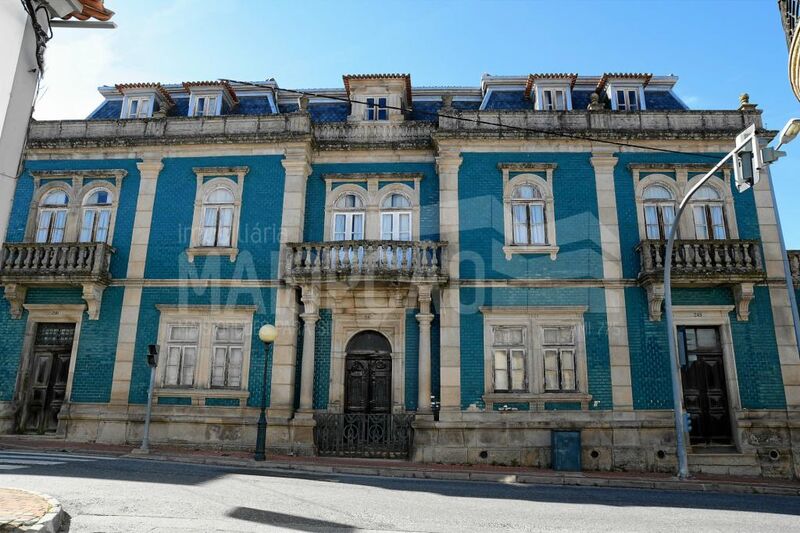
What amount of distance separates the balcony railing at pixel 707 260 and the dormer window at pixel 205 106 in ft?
47.1

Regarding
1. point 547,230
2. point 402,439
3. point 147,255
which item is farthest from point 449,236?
point 147,255

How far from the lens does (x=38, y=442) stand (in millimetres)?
15289

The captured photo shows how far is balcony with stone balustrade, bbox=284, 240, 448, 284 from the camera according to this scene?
52.0 feet

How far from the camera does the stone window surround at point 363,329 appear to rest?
16.2 metres

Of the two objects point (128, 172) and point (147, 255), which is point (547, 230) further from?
point (128, 172)

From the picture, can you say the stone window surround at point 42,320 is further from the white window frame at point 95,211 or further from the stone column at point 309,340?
the stone column at point 309,340

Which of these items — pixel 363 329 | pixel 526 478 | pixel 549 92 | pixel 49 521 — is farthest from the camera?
pixel 549 92

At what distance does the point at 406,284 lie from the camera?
634 inches

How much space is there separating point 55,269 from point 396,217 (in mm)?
10170

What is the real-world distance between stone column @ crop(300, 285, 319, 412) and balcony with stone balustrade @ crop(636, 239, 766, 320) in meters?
9.25

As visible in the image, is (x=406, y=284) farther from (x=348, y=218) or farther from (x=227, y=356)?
(x=227, y=356)

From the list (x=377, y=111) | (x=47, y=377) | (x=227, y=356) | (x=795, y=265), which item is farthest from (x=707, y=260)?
(x=47, y=377)

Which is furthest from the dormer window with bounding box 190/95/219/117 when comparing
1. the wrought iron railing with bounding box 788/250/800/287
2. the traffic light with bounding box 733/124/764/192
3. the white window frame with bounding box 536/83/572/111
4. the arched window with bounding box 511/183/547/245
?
the wrought iron railing with bounding box 788/250/800/287

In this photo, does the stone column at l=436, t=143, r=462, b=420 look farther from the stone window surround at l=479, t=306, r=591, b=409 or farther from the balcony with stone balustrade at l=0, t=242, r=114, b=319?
the balcony with stone balustrade at l=0, t=242, r=114, b=319
